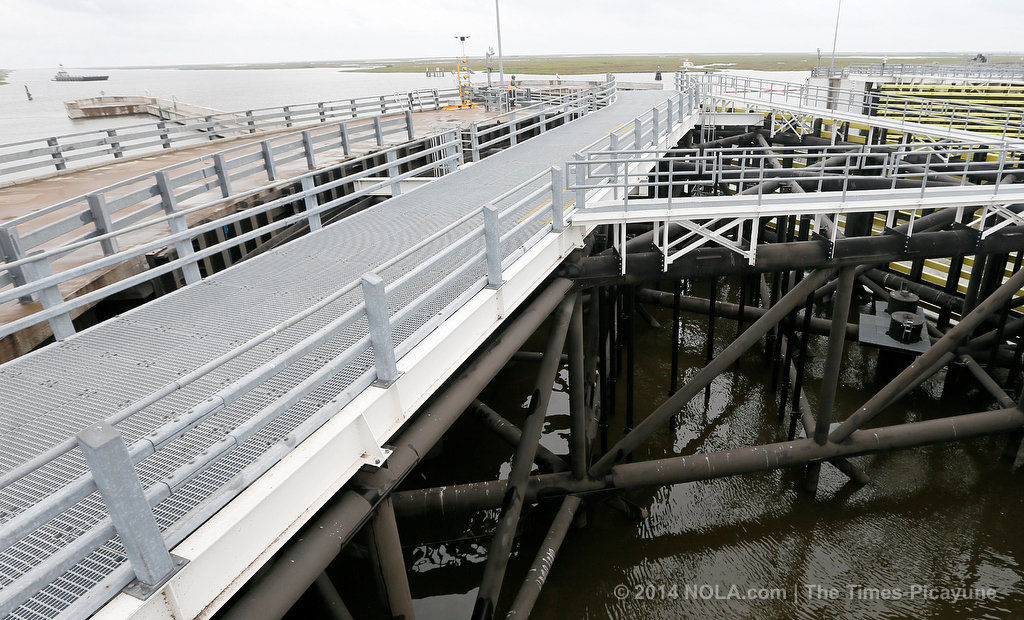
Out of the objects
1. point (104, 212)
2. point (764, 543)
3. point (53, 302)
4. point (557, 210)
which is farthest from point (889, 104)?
point (53, 302)

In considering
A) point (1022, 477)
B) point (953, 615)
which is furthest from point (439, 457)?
point (1022, 477)

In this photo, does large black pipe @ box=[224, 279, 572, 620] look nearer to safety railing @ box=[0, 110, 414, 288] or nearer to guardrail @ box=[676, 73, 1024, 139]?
safety railing @ box=[0, 110, 414, 288]

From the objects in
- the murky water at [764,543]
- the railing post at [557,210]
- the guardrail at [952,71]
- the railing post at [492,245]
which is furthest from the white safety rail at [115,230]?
the guardrail at [952,71]

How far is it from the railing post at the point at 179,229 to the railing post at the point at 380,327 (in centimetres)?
375

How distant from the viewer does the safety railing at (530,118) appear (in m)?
14.0

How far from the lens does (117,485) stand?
2.70 metres

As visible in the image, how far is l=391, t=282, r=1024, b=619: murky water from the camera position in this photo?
8680 mm

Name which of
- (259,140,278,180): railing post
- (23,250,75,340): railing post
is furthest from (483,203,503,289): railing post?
(259,140,278,180): railing post

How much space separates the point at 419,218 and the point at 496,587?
514 centimetres

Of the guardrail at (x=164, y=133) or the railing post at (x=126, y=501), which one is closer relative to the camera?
the railing post at (x=126, y=501)

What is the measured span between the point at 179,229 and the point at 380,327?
5139 millimetres

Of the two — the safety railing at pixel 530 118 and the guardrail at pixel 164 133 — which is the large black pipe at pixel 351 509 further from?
the guardrail at pixel 164 133

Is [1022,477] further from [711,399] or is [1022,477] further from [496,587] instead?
[496,587]

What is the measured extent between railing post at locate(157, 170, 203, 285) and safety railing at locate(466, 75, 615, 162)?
5.84 metres
